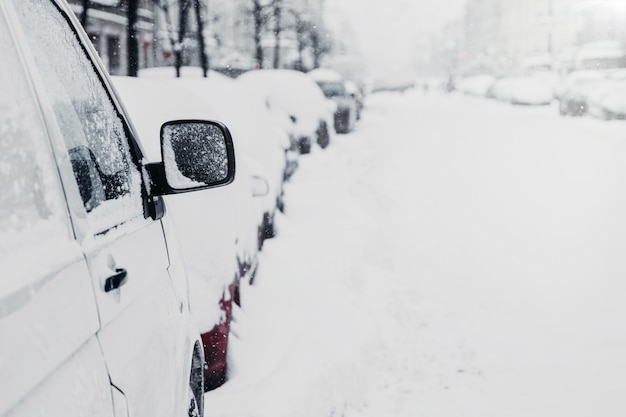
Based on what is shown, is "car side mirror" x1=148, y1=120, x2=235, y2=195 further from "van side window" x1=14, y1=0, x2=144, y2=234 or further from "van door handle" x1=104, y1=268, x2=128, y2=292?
A: "van door handle" x1=104, y1=268, x2=128, y2=292

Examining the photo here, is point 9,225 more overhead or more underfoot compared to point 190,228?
more overhead

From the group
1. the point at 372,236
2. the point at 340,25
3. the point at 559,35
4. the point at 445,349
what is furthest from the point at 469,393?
the point at 340,25

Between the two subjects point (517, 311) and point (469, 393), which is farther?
point (517, 311)

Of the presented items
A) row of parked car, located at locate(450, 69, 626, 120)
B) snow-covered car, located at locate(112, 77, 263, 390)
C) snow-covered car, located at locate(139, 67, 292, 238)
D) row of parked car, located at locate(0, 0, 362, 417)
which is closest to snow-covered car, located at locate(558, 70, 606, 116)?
row of parked car, located at locate(450, 69, 626, 120)

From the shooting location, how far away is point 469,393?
12.3 feet

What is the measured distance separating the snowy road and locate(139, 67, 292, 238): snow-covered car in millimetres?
492

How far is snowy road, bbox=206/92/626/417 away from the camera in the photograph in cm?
366

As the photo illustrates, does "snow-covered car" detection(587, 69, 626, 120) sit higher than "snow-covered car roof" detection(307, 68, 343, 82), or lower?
lower

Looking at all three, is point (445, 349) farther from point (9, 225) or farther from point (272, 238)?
point (9, 225)

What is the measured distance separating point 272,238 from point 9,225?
5.60 meters

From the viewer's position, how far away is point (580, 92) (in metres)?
22.4

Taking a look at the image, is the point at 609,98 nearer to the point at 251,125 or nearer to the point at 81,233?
the point at 251,125

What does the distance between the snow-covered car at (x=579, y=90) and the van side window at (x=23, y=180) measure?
22204 millimetres

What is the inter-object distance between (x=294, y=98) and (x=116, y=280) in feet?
37.0
